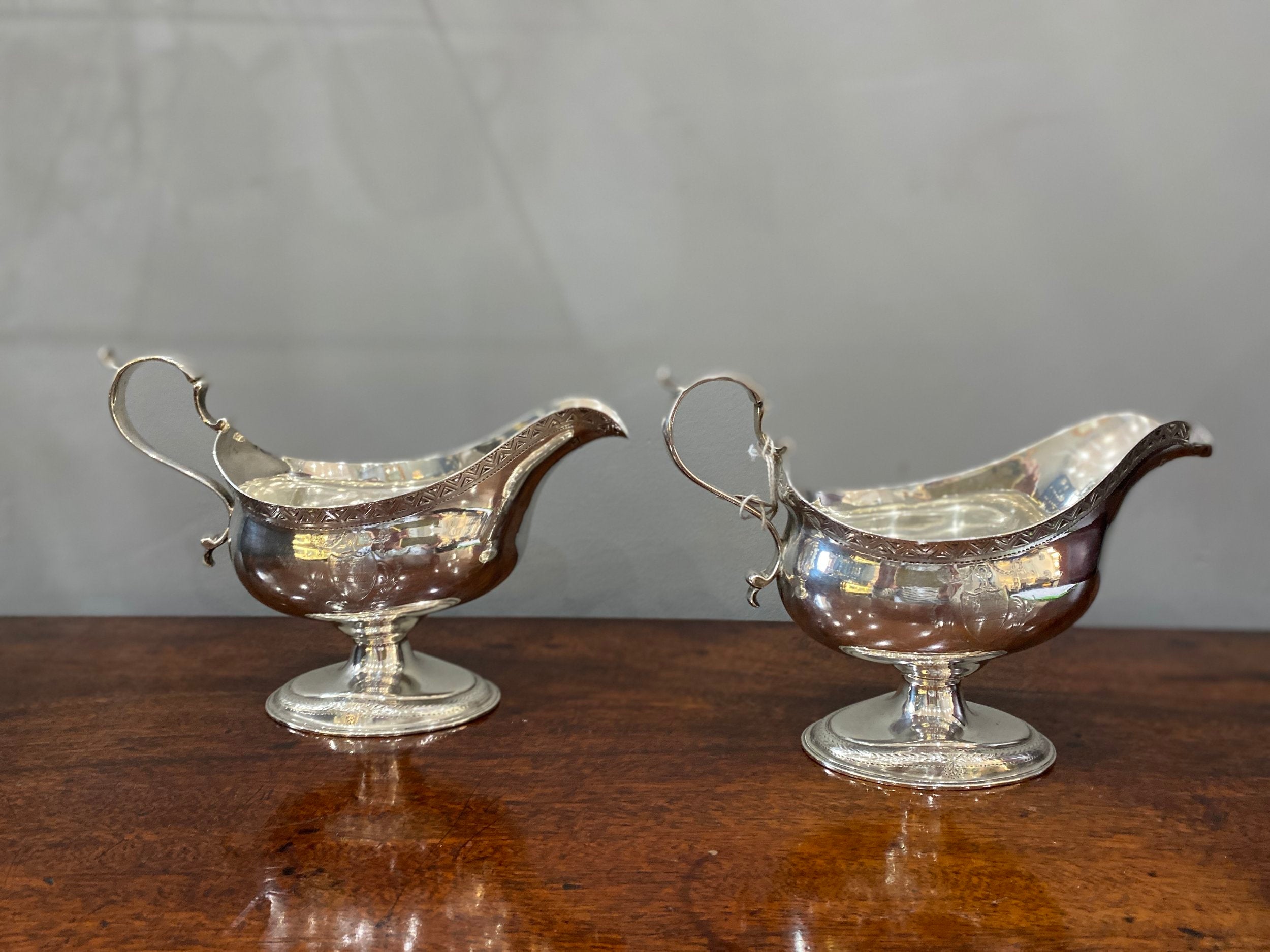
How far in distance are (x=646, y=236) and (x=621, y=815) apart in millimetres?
679

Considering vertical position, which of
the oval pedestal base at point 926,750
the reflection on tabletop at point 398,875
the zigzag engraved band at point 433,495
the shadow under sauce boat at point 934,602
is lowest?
the reflection on tabletop at point 398,875

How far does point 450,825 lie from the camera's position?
2.50ft

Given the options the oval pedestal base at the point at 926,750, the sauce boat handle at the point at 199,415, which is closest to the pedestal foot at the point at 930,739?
the oval pedestal base at the point at 926,750

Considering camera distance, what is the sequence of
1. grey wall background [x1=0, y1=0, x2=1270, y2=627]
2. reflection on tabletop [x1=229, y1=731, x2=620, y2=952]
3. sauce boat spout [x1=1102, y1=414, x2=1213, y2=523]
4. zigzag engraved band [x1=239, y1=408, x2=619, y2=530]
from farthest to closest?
grey wall background [x1=0, y1=0, x2=1270, y2=627] → zigzag engraved band [x1=239, y1=408, x2=619, y2=530] → sauce boat spout [x1=1102, y1=414, x2=1213, y2=523] → reflection on tabletop [x1=229, y1=731, x2=620, y2=952]

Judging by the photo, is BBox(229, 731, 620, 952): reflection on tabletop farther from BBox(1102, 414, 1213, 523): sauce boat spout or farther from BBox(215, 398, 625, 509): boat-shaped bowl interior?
BBox(1102, 414, 1213, 523): sauce boat spout

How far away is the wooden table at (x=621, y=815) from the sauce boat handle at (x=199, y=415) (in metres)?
0.15

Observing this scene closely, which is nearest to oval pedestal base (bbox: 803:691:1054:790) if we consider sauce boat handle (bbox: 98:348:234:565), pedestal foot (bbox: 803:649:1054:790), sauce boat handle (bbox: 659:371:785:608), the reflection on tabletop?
pedestal foot (bbox: 803:649:1054:790)

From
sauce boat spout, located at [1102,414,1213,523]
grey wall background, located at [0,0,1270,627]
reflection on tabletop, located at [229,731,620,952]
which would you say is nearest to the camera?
reflection on tabletop, located at [229,731,620,952]

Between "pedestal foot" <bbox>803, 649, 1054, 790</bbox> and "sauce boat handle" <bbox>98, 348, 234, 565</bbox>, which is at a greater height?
"sauce boat handle" <bbox>98, 348, 234, 565</bbox>

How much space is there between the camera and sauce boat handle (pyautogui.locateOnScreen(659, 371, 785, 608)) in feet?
2.83

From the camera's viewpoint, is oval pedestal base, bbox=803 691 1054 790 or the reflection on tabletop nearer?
the reflection on tabletop

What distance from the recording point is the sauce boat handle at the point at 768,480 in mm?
863

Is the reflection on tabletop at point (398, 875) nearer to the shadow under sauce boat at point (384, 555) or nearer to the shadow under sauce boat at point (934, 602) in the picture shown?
the shadow under sauce boat at point (384, 555)

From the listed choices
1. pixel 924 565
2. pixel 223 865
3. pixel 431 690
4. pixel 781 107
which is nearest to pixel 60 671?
pixel 431 690
